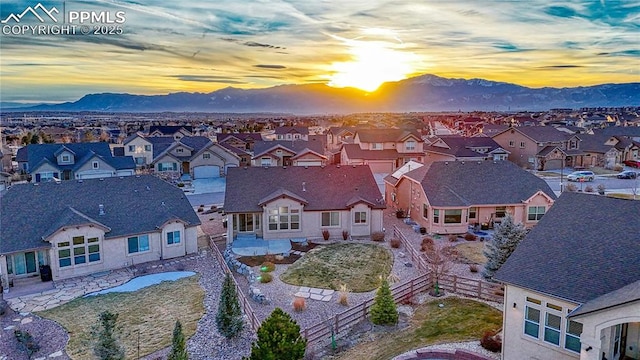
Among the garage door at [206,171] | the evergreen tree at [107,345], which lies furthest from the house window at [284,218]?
the garage door at [206,171]

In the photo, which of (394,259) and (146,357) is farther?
(394,259)

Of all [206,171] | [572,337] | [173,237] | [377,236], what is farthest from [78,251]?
[206,171]

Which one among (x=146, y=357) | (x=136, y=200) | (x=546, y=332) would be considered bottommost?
(x=146, y=357)

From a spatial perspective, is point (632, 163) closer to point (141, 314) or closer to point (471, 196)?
point (471, 196)

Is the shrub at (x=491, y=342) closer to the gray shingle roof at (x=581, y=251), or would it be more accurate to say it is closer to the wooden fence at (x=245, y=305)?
the gray shingle roof at (x=581, y=251)

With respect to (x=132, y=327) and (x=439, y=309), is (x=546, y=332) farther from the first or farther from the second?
(x=132, y=327)

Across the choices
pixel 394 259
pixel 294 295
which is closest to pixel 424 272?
pixel 394 259
